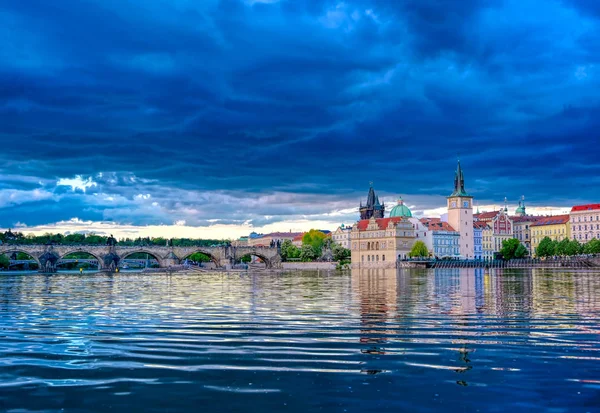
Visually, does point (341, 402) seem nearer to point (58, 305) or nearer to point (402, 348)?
point (402, 348)

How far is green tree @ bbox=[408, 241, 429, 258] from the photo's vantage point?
540ft

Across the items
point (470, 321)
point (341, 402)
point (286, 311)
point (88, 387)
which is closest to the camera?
point (341, 402)

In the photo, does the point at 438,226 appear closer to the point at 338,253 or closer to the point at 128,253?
the point at 338,253

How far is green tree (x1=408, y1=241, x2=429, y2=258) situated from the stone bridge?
36.9 metres

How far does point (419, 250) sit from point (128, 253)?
7464cm

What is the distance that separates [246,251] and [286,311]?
405 feet

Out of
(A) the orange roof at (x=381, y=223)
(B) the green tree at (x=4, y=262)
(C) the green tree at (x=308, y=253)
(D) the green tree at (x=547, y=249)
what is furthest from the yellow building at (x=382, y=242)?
(B) the green tree at (x=4, y=262)

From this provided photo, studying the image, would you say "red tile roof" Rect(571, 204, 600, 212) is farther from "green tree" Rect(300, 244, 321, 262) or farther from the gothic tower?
"green tree" Rect(300, 244, 321, 262)

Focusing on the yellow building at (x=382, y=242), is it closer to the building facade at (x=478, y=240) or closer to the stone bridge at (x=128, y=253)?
the building facade at (x=478, y=240)

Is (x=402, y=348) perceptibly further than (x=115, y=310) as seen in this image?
No

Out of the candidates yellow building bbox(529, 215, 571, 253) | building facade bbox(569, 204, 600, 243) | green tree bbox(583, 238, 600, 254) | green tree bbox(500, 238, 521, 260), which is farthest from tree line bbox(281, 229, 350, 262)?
building facade bbox(569, 204, 600, 243)

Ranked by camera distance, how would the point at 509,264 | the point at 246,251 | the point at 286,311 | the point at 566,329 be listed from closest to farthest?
the point at 566,329 → the point at 286,311 → the point at 509,264 → the point at 246,251

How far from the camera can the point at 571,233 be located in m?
188

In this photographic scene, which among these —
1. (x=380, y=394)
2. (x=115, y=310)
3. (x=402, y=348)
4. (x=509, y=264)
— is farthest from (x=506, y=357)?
(x=509, y=264)
